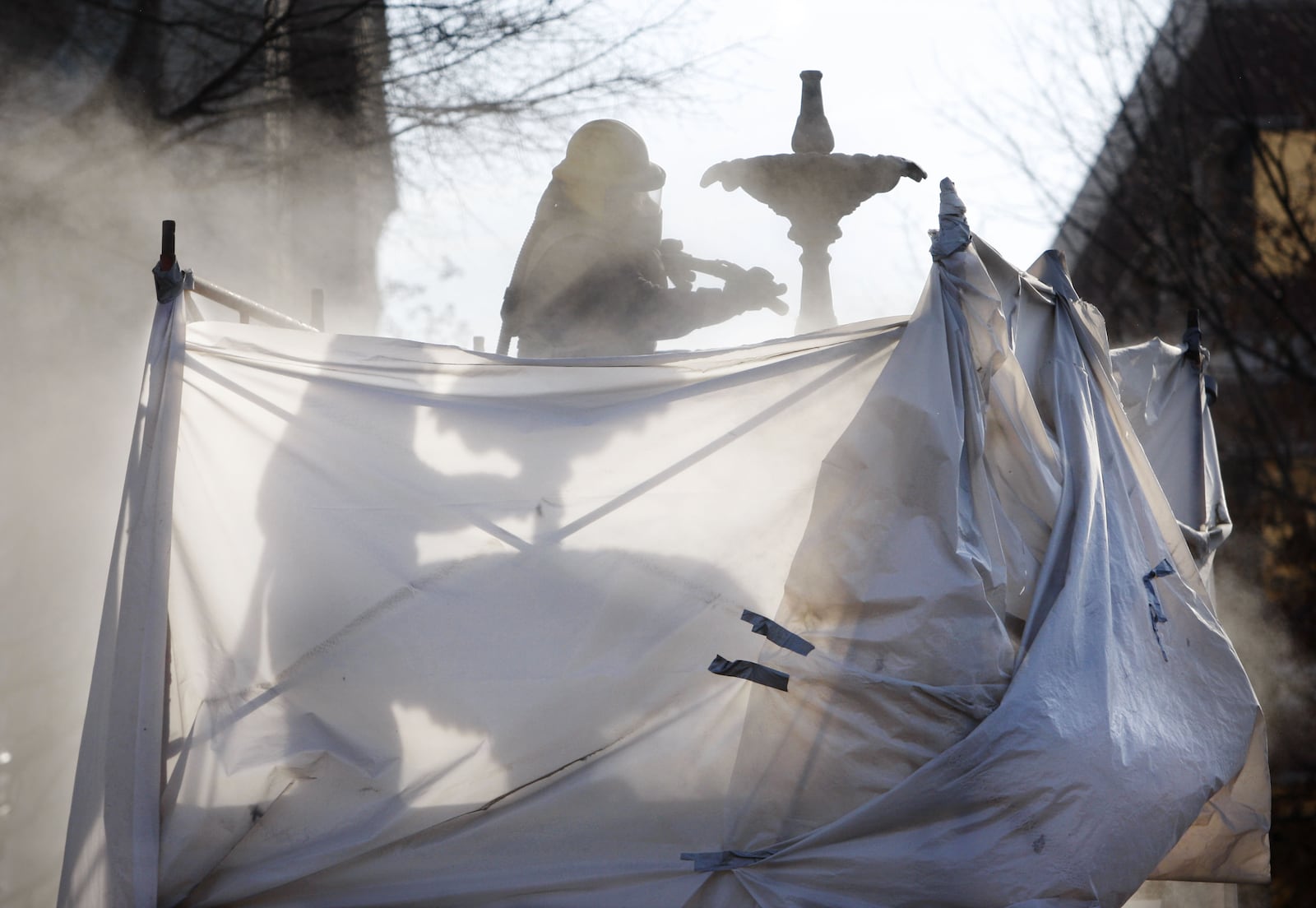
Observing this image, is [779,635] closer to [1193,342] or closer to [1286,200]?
[1193,342]

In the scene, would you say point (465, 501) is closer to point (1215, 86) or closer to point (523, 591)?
point (523, 591)

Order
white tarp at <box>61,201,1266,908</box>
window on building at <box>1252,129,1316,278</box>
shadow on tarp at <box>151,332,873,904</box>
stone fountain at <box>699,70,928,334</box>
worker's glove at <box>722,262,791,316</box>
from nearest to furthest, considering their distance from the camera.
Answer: white tarp at <box>61,201,1266,908</box> → shadow on tarp at <box>151,332,873,904</box> → worker's glove at <box>722,262,791,316</box> → stone fountain at <box>699,70,928,334</box> → window on building at <box>1252,129,1316,278</box>

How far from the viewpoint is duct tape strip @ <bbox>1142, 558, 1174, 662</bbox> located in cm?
268

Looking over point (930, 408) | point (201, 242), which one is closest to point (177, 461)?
point (930, 408)

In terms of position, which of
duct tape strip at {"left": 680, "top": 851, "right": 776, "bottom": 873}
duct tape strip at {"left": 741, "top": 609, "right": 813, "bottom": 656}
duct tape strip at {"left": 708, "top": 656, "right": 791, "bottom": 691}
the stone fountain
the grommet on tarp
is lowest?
duct tape strip at {"left": 680, "top": 851, "right": 776, "bottom": 873}

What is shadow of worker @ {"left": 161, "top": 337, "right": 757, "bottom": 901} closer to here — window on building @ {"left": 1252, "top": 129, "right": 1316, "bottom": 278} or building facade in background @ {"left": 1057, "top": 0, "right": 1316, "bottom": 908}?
building facade in background @ {"left": 1057, "top": 0, "right": 1316, "bottom": 908}

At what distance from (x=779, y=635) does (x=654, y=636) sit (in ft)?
1.04

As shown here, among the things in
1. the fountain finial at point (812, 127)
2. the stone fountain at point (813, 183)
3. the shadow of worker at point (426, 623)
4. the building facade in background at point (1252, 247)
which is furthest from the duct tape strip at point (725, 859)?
the building facade in background at point (1252, 247)

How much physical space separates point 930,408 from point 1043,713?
685 mm

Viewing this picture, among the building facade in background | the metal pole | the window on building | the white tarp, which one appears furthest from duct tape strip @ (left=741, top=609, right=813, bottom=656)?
the window on building

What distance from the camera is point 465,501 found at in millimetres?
2746

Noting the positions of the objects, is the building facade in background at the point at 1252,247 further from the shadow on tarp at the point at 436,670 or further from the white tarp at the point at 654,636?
the shadow on tarp at the point at 436,670

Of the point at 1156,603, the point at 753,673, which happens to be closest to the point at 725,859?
the point at 753,673

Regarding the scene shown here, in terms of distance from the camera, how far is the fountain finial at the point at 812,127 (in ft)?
14.1
